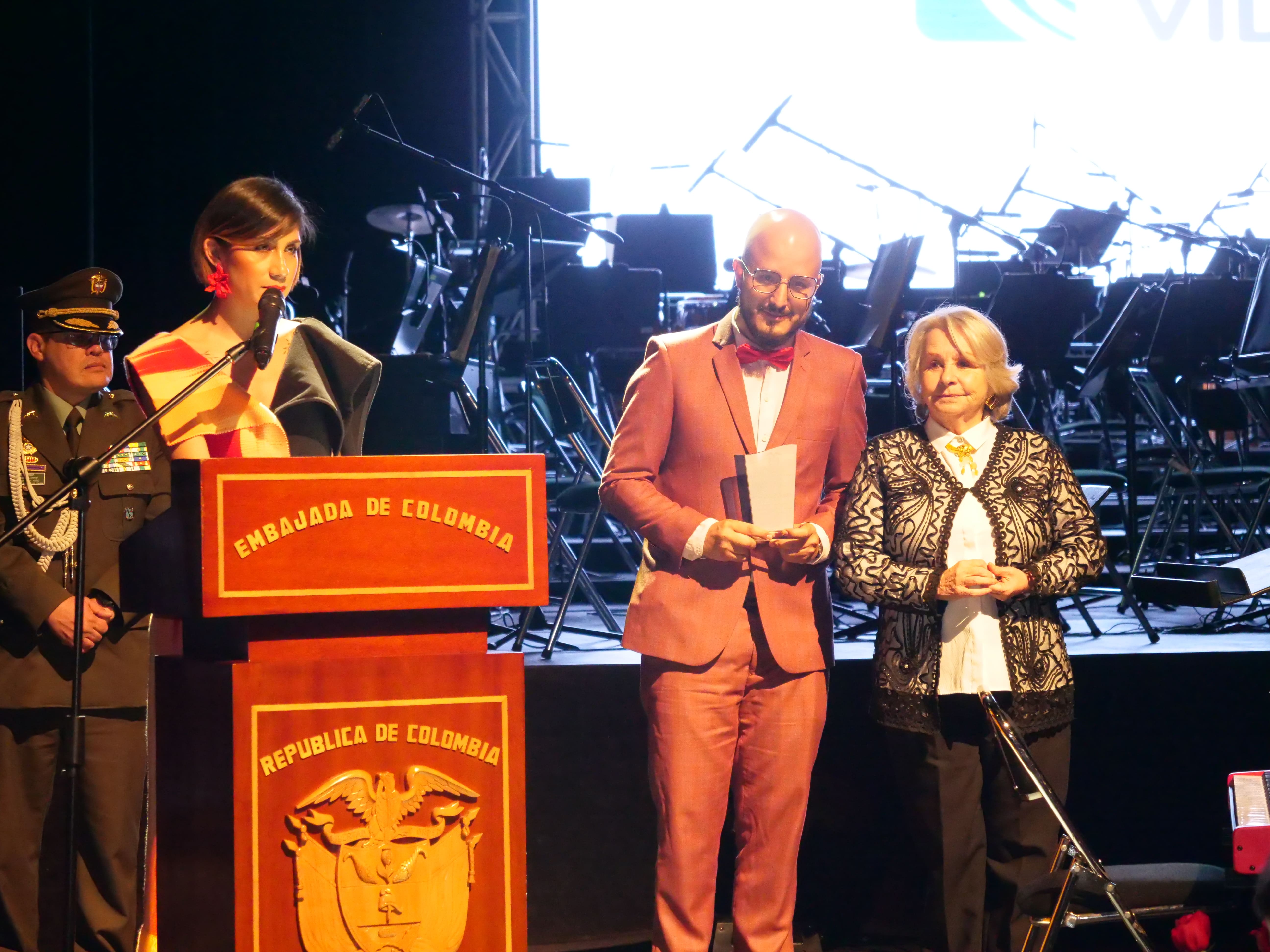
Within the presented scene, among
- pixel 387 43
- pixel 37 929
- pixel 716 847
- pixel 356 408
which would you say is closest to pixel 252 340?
pixel 356 408

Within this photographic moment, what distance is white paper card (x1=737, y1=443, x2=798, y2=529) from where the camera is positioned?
2.51 metres

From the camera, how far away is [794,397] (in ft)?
8.98

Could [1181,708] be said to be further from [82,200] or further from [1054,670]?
[82,200]

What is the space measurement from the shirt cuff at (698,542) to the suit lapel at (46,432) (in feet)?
5.28

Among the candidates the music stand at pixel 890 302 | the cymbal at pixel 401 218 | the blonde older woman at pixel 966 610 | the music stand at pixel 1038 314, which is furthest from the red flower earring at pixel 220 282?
the cymbal at pixel 401 218

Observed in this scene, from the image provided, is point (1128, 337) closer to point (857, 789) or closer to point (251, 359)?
point (857, 789)

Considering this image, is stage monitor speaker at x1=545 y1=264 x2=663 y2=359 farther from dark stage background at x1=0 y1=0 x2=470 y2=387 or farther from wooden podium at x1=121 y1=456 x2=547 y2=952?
wooden podium at x1=121 y1=456 x2=547 y2=952

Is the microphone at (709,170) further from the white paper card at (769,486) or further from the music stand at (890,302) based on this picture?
the white paper card at (769,486)

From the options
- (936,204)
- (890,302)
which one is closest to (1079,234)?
(936,204)

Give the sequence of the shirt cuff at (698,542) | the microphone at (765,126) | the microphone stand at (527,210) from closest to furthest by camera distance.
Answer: the shirt cuff at (698,542) → the microphone stand at (527,210) → the microphone at (765,126)

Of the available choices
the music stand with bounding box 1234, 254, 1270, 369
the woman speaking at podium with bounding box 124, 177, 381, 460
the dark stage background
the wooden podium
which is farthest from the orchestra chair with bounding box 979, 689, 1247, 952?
the dark stage background

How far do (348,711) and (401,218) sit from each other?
4.55 metres

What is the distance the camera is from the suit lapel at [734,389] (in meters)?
2.72

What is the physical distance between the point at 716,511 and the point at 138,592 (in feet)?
3.67
